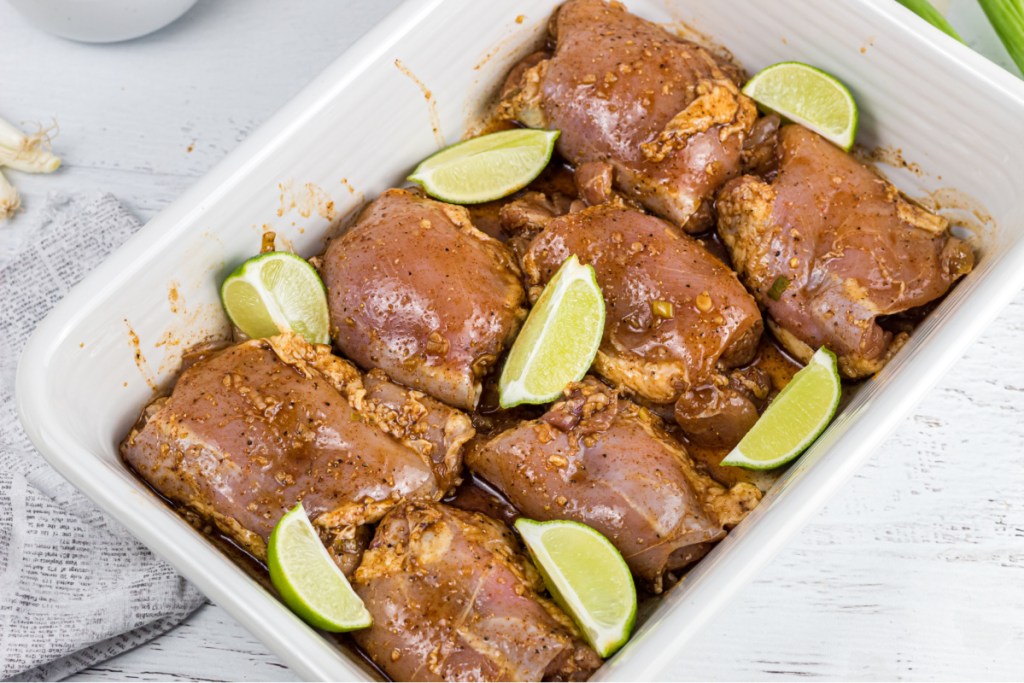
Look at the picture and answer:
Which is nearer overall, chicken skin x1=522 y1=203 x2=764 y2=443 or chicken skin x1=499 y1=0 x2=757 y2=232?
chicken skin x1=522 y1=203 x2=764 y2=443

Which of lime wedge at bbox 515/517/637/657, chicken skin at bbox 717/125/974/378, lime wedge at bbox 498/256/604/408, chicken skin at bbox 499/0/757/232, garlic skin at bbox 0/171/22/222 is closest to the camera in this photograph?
lime wedge at bbox 515/517/637/657

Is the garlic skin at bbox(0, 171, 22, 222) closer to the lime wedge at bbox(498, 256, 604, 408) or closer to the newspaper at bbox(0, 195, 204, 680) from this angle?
the newspaper at bbox(0, 195, 204, 680)

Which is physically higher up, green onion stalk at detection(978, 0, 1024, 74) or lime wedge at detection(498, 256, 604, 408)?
green onion stalk at detection(978, 0, 1024, 74)

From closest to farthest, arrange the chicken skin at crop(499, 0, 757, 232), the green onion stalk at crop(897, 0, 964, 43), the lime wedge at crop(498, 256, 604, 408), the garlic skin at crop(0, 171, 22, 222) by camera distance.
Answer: the lime wedge at crop(498, 256, 604, 408), the chicken skin at crop(499, 0, 757, 232), the green onion stalk at crop(897, 0, 964, 43), the garlic skin at crop(0, 171, 22, 222)

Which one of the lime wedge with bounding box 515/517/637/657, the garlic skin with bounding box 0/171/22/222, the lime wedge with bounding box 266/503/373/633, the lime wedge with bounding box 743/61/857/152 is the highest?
the lime wedge with bounding box 743/61/857/152

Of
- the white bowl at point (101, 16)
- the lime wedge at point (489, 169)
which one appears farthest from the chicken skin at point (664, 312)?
the white bowl at point (101, 16)

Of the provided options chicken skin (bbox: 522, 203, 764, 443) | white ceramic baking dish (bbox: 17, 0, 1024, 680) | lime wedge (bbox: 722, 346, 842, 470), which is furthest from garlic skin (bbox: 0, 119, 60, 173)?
lime wedge (bbox: 722, 346, 842, 470)

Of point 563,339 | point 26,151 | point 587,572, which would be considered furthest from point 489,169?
point 26,151

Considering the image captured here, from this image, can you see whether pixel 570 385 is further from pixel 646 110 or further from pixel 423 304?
pixel 646 110

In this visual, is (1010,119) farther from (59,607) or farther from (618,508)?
(59,607)
